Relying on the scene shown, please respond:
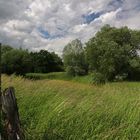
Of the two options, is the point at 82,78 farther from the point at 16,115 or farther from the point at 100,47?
the point at 16,115

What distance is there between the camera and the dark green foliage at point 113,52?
6278 cm

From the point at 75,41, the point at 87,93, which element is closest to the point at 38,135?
the point at 87,93

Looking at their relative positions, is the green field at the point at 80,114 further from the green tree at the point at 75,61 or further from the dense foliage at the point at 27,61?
the green tree at the point at 75,61

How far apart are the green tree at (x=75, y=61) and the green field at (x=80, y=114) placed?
2892 inches

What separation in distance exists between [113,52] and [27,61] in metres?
21.4

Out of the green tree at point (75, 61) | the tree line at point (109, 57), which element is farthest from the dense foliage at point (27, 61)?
the green tree at point (75, 61)

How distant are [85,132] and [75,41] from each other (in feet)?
291

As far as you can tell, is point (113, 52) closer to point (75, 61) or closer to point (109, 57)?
point (109, 57)

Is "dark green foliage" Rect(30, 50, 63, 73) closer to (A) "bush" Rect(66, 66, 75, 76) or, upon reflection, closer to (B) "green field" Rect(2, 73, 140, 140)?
(A) "bush" Rect(66, 66, 75, 76)

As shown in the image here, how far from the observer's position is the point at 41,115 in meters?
7.39

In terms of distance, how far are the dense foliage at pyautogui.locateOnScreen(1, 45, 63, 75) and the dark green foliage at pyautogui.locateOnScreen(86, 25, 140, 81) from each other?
13571mm

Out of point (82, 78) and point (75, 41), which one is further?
point (75, 41)

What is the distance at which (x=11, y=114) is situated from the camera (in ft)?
17.0

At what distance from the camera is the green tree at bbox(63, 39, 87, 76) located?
82.4 m
